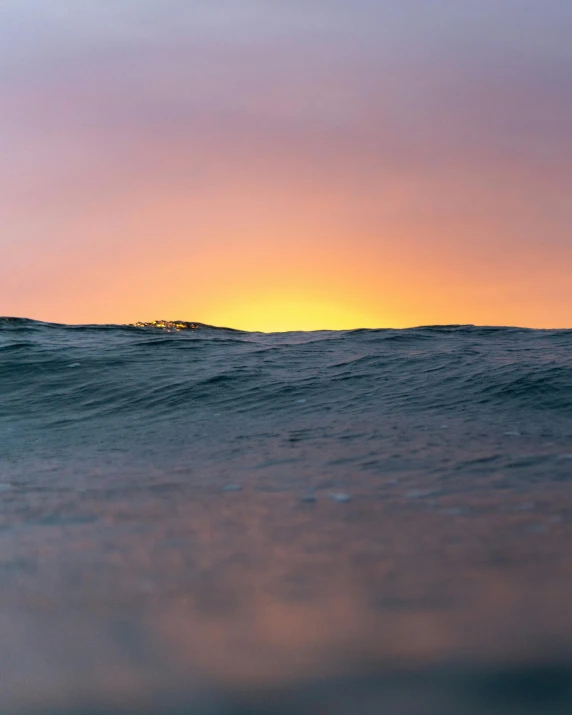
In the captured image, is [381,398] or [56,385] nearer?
[381,398]

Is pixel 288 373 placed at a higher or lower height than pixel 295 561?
higher

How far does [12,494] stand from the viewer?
181 inches

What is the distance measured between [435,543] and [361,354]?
10.8 metres

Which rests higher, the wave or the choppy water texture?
the wave

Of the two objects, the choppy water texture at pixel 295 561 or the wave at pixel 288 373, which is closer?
the choppy water texture at pixel 295 561

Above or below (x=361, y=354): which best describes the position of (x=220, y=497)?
below

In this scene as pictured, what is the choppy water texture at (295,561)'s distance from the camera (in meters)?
2.00

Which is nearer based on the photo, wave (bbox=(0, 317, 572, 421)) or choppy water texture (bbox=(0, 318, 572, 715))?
choppy water texture (bbox=(0, 318, 572, 715))

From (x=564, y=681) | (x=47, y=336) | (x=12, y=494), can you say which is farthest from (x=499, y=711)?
(x=47, y=336)

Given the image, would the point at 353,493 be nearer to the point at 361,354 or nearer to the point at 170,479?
the point at 170,479

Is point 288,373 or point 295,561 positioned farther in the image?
point 288,373

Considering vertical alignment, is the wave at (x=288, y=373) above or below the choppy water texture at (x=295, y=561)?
above

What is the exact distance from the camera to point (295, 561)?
3062 millimetres

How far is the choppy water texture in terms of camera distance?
6.56 ft
